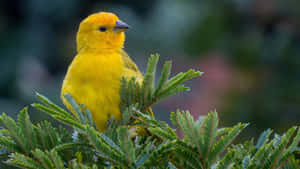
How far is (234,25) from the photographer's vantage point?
3682 millimetres

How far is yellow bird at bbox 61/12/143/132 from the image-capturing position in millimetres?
1717

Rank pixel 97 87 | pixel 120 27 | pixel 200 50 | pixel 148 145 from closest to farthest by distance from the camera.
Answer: pixel 148 145, pixel 97 87, pixel 120 27, pixel 200 50

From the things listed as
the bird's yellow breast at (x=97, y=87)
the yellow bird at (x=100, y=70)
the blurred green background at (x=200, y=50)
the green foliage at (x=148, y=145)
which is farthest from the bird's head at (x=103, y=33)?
the blurred green background at (x=200, y=50)

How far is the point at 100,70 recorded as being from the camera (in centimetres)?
180

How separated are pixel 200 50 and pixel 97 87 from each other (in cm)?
195

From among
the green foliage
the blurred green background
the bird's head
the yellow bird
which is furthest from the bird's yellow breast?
the blurred green background

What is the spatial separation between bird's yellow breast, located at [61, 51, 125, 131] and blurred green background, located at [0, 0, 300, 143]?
1.55m

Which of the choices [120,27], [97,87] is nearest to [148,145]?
[97,87]

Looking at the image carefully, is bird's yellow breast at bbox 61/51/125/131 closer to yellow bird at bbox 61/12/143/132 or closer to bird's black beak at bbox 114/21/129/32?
yellow bird at bbox 61/12/143/132

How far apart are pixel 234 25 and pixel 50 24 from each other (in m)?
2.16

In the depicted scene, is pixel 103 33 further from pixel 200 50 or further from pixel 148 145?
pixel 200 50

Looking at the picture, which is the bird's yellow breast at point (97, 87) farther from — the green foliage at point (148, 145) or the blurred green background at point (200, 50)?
the blurred green background at point (200, 50)

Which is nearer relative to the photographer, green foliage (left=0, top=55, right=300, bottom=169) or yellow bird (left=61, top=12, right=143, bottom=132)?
green foliage (left=0, top=55, right=300, bottom=169)

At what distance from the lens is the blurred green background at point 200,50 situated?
10.5 ft
